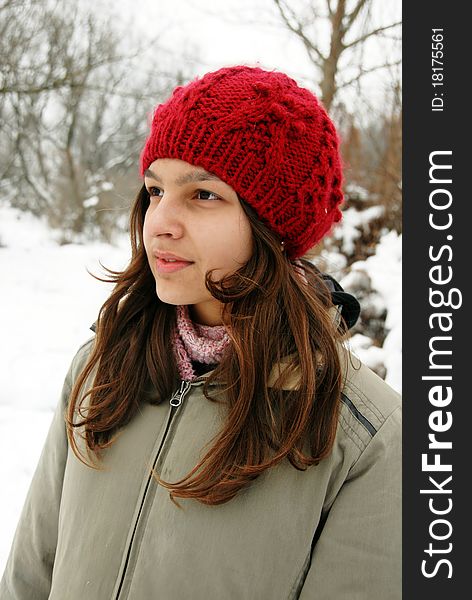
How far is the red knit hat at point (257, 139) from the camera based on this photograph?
4.46 feet

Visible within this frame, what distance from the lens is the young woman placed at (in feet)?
4.15

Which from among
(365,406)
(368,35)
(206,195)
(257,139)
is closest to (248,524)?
(365,406)

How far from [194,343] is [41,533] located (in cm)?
69

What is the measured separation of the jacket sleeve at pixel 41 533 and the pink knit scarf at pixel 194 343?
1.20 feet

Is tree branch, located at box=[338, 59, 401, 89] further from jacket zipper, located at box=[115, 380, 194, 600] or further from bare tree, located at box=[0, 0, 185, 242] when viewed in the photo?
jacket zipper, located at box=[115, 380, 194, 600]

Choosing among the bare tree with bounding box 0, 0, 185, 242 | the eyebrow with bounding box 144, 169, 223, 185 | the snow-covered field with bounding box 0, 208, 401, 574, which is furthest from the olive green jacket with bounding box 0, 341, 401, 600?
the bare tree with bounding box 0, 0, 185, 242

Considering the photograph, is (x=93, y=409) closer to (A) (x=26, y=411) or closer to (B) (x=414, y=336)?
(B) (x=414, y=336)

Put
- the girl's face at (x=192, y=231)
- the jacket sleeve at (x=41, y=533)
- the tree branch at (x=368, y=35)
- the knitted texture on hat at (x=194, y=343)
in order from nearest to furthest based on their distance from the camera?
the girl's face at (x=192, y=231), the knitted texture on hat at (x=194, y=343), the jacket sleeve at (x=41, y=533), the tree branch at (x=368, y=35)

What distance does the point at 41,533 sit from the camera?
1575 mm

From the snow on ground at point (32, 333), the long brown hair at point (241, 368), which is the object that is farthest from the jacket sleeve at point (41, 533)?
the snow on ground at point (32, 333)

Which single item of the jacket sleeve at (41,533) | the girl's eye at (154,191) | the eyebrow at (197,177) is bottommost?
the jacket sleeve at (41,533)

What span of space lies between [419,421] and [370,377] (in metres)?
0.16

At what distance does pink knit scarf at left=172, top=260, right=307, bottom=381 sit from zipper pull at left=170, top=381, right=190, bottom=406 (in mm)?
20

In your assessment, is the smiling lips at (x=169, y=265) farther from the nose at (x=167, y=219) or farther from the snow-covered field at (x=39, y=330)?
the snow-covered field at (x=39, y=330)
